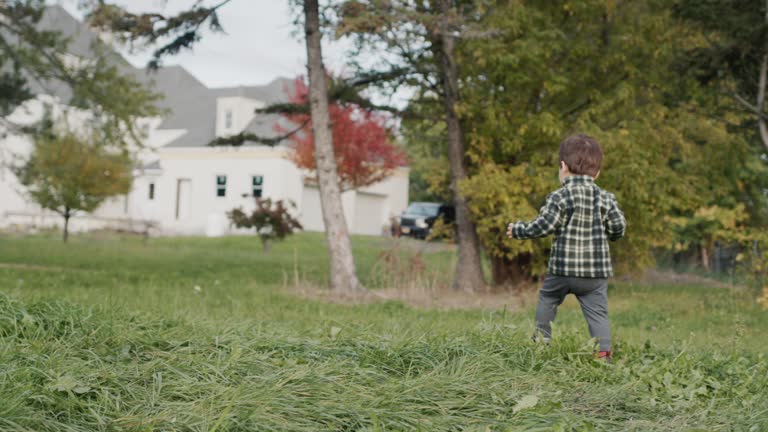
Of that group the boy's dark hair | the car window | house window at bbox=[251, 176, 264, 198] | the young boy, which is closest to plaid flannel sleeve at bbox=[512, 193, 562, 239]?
the young boy

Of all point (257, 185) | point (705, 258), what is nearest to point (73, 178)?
point (257, 185)

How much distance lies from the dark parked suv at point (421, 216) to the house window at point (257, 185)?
6.04 metres

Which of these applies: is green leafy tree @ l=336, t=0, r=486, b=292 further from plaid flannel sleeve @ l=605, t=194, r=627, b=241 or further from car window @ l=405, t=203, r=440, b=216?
car window @ l=405, t=203, r=440, b=216

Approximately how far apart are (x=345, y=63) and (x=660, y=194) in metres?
4.78

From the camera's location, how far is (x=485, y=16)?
35.8 feet

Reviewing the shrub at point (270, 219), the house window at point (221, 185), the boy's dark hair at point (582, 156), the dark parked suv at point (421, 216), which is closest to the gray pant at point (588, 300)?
the boy's dark hair at point (582, 156)

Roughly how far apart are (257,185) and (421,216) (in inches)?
279

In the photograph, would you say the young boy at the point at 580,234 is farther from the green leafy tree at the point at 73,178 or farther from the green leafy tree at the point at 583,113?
the green leafy tree at the point at 73,178

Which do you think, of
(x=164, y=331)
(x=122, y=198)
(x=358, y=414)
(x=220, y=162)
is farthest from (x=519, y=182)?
(x=122, y=198)

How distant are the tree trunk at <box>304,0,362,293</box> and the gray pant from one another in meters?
5.51

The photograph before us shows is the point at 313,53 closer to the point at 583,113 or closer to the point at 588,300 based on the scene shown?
the point at 583,113

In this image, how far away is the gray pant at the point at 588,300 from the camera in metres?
4.91

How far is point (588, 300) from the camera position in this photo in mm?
4965

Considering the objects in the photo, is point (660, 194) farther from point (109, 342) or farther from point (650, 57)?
point (109, 342)
